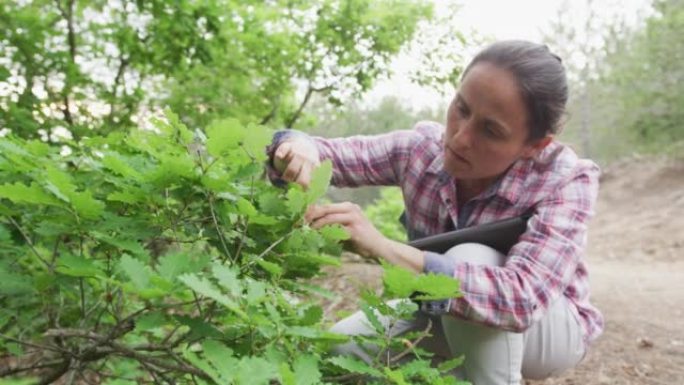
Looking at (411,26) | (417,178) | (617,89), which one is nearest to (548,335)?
(417,178)

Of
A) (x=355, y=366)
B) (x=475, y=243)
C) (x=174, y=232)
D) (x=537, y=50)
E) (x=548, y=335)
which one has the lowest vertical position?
(x=548, y=335)

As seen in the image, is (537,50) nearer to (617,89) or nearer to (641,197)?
(641,197)

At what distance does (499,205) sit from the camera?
76.9 inches

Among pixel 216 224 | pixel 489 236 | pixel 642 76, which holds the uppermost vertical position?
pixel 216 224

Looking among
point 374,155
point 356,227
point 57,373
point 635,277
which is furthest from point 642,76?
point 57,373

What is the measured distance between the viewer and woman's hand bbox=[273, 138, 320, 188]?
4.94 ft

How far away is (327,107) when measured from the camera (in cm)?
641

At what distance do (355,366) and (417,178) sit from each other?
127cm

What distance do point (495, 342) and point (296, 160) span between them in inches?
29.1

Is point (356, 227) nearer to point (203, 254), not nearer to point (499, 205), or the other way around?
point (203, 254)

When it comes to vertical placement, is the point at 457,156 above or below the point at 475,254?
above

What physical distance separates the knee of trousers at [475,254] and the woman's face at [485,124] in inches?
9.3

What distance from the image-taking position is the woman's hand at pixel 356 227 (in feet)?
4.09

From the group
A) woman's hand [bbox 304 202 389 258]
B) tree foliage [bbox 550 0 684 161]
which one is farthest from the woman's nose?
tree foliage [bbox 550 0 684 161]
